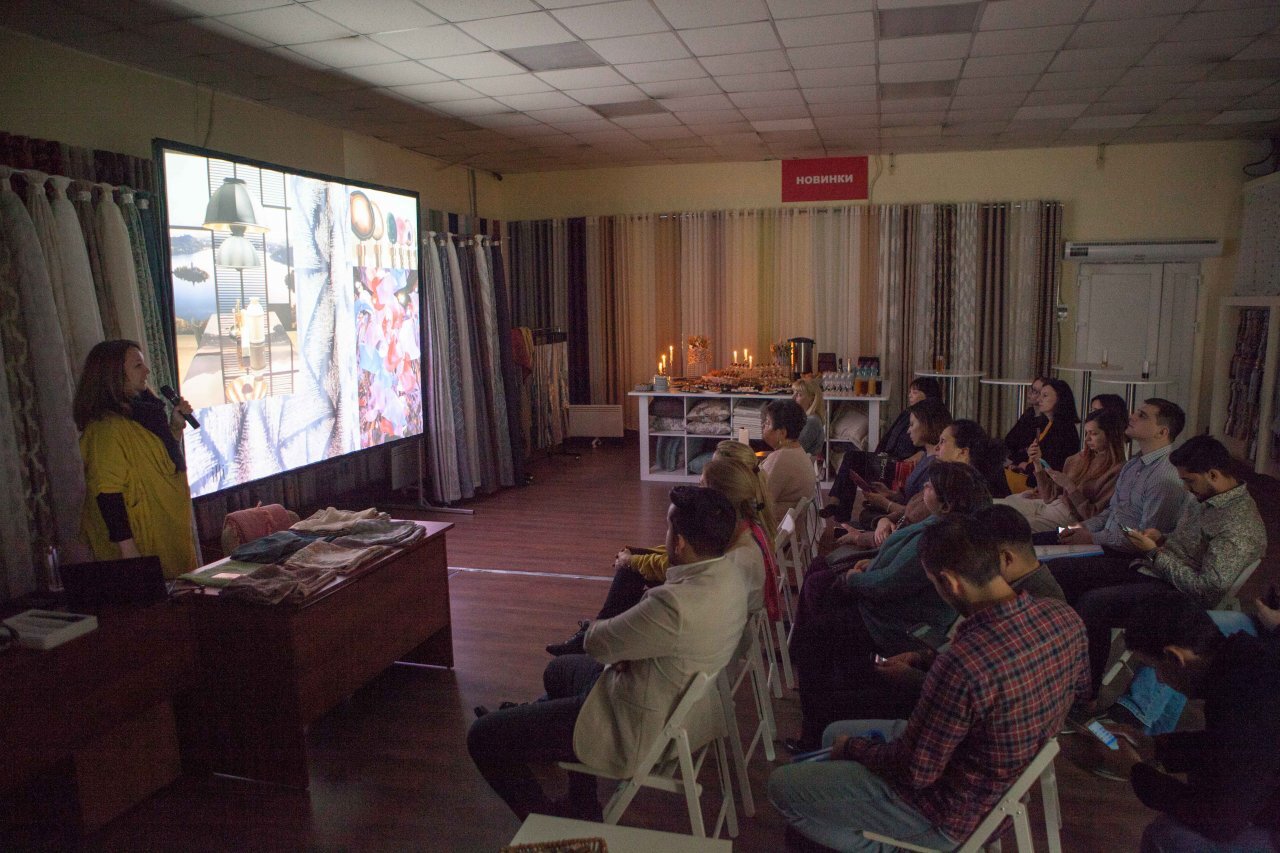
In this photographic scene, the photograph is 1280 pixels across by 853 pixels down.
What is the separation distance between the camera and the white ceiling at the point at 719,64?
441 cm

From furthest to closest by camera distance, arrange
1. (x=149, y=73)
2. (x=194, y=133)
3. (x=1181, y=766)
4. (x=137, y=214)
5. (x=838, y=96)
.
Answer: (x=838, y=96), (x=194, y=133), (x=149, y=73), (x=137, y=214), (x=1181, y=766)

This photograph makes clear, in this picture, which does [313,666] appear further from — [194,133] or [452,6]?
[194,133]

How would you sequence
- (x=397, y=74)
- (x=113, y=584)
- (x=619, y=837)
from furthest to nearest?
(x=397, y=74) < (x=113, y=584) < (x=619, y=837)

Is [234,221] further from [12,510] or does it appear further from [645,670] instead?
[645,670]

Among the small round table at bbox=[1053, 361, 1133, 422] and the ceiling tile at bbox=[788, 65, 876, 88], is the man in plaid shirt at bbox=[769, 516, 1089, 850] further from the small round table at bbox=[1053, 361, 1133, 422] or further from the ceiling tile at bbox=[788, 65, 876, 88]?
the small round table at bbox=[1053, 361, 1133, 422]

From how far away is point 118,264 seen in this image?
14.9 ft

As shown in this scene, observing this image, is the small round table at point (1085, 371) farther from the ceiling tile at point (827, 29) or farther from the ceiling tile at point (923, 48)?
the ceiling tile at point (827, 29)

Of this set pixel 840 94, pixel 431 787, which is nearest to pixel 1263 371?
pixel 840 94

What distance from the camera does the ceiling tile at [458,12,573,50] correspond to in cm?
452

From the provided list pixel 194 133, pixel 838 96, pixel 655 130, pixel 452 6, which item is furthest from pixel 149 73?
pixel 838 96

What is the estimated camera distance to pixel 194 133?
577 centimetres

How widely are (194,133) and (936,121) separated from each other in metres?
5.77

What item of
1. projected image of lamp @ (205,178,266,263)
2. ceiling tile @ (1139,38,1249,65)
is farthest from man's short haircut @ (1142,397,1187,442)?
projected image of lamp @ (205,178,266,263)

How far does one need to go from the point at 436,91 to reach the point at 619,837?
540cm
